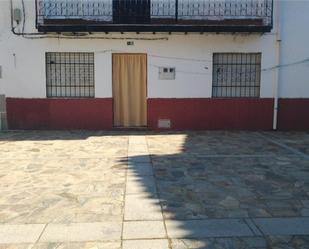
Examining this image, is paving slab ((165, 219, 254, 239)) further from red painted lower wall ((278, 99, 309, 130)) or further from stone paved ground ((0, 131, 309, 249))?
red painted lower wall ((278, 99, 309, 130))

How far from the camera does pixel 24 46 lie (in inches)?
509

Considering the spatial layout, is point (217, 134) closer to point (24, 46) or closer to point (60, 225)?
point (24, 46)

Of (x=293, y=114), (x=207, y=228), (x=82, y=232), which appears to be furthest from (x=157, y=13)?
(x=82, y=232)

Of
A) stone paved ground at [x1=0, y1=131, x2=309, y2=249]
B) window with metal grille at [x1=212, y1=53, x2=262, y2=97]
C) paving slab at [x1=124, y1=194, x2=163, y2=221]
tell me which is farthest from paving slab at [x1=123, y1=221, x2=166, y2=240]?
window with metal grille at [x1=212, y1=53, x2=262, y2=97]

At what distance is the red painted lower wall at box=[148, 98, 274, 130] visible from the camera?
13.2m

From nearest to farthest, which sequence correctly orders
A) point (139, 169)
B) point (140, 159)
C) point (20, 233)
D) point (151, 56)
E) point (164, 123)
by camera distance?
1. point (20, 233)
2. point (139, 169)
3. point (140, 159)
4. point (151, 56)
5. point (164, 123)

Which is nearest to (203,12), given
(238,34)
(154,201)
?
(238,34)

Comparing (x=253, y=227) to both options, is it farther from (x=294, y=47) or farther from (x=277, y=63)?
(x=294, y=47)

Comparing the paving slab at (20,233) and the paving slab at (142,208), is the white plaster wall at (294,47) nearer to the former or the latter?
the paving slab at (142,208)

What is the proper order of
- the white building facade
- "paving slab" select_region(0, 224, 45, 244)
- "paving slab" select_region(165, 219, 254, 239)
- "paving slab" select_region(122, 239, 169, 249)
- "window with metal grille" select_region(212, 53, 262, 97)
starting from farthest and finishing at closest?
"window with metal grille" select_region(212, 53, 262, 97) → the white building facade → "paving slab" select_region(165, 219, 254, 239) → "paving slab" select_region(0, 224, 45, 244) → "paving slab" select_region(122, 239, 169, 249)

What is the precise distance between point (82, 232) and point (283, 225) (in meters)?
2.26

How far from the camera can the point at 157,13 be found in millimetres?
13070

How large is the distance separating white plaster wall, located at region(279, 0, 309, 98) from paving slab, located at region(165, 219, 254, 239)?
9.00m

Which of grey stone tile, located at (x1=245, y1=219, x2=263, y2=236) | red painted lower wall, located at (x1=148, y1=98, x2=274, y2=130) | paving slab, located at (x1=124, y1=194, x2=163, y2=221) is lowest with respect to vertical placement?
grey stone tile, located at (x1=245, y1=219, x2=263, y2=236)
